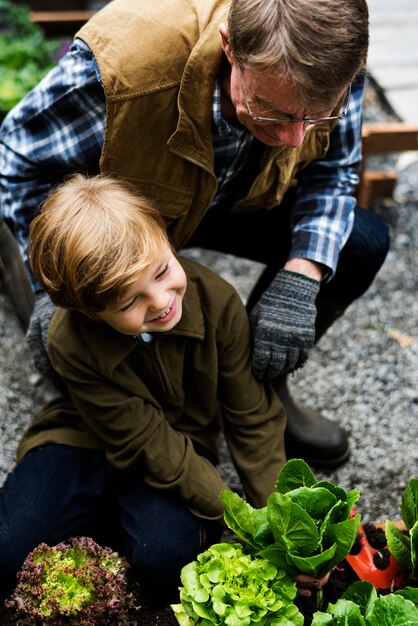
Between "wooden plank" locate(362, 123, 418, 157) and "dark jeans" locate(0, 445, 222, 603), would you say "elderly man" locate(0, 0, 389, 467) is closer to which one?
"dark jeans" locate(0, 445, 222, 603)

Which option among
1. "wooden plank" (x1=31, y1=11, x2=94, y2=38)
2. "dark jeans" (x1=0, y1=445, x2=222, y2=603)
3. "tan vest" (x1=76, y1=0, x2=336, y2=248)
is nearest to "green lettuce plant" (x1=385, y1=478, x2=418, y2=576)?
"dark jeans" (x1=0, y1=445, x2=222, y2=603)

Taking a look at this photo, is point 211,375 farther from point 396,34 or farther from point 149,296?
point 396,34

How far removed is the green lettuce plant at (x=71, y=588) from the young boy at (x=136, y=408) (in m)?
0.16

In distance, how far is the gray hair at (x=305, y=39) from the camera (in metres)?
1.53

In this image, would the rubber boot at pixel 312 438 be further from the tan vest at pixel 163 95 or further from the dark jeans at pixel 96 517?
the tan vest at pixel 163 95

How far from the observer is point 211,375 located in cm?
194

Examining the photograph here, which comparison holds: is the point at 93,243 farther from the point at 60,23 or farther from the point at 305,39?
the point at 60,23

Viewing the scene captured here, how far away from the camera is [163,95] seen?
1874 mm

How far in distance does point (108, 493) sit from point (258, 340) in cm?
55

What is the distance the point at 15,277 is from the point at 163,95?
1.13 m

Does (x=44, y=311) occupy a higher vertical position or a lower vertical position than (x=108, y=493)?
higher

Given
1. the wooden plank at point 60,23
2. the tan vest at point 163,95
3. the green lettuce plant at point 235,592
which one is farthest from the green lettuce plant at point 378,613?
the wooden plank at point 60,23

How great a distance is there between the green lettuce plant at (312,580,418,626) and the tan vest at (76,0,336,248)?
3.31ft

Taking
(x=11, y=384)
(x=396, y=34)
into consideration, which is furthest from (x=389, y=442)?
(x=396, y=34)
